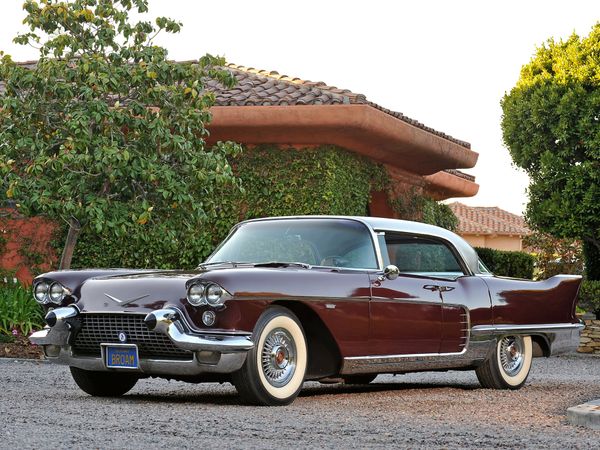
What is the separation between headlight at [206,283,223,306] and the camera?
8.00 meters

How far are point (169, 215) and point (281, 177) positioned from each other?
128 inches

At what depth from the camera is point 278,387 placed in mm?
8344

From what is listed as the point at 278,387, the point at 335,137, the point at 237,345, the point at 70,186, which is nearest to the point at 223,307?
the point at 237,345

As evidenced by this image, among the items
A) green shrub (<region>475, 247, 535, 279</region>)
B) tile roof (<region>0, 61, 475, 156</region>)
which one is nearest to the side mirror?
tile roof (<region>0, 61, 475, 156</region>)

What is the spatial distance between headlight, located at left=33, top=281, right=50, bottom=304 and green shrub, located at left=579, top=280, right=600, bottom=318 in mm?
13099

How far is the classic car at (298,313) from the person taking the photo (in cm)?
809

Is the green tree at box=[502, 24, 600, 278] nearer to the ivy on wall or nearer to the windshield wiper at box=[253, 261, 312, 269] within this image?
the ivy on wall

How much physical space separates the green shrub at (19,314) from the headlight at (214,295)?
8416mm

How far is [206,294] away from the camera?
8.05 metres

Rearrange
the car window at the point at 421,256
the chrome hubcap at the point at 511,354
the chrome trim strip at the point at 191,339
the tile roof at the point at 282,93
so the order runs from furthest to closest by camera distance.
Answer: the tile roof at the point at 282,93
the chrome hubcap at the point at 511,354
the car window at the point at 421,256
the chrome trim strip at the point at 191,339

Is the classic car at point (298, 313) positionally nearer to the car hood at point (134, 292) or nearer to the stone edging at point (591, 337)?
the car hood at point (134, 292)

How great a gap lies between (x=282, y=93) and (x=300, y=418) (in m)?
11.9

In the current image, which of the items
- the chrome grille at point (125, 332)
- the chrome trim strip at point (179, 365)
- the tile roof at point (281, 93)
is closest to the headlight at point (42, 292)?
the chrome grille at point (125, 332)

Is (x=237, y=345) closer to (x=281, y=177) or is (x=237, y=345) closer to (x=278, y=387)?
(x=278, y=387)
